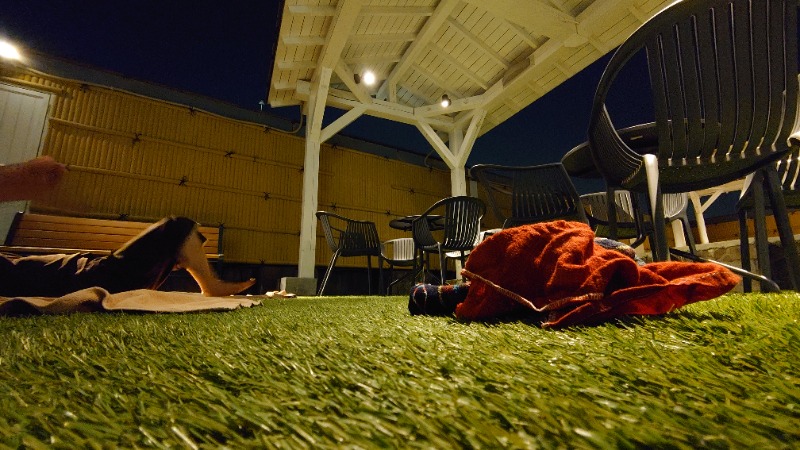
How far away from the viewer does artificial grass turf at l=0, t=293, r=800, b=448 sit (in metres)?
0.27

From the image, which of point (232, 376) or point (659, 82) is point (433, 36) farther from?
point (232, 376)

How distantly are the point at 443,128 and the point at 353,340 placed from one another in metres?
7.73

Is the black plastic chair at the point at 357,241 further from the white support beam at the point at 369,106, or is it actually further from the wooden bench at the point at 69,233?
the white support beam at the point at 369,106

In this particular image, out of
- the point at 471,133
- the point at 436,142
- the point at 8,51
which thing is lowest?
the point at 436,142

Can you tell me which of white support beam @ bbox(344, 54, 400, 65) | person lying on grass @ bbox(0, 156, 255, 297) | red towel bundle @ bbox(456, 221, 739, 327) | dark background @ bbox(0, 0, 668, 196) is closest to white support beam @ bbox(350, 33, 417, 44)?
white support beam @ bbox(344, 54, 400, 65)

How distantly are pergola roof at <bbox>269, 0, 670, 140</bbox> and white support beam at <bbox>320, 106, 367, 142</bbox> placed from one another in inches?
2.2

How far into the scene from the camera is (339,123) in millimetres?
6168

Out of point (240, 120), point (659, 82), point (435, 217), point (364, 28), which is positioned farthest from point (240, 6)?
point (659, 82)

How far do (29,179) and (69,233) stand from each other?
5.04 m

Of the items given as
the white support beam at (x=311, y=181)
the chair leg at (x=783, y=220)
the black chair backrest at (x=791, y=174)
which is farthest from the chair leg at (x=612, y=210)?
the white support beam at (x=311, y=181)

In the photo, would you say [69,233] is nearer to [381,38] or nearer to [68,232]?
[68,232]

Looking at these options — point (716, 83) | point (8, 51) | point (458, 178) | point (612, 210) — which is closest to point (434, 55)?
point (458, 178)

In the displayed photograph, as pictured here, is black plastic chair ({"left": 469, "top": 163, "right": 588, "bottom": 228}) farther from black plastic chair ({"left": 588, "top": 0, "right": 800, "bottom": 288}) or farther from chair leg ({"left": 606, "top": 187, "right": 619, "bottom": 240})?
black plastic chair ({"left": 588, "top": 0, "right": 800, "bottom": 288})

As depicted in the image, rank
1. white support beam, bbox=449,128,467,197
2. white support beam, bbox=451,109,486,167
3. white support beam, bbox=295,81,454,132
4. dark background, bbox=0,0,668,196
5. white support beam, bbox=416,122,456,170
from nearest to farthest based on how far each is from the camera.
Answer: white support beam, bbox=295,81,454,132
white support beam, bbox=449,128,467,197
white support beam, bbox=416,122,456,170
white support beam, bbox=451,109,486,167
dark background, bbox=0,0,668,196
